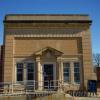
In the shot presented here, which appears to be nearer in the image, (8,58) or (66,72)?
(8,58)

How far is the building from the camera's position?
24516 millimetres

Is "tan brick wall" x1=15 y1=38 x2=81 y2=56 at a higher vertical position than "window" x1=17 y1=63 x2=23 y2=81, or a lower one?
higher

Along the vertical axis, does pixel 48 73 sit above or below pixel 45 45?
below

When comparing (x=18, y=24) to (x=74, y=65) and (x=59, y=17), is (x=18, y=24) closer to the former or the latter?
(x=59, y=17)

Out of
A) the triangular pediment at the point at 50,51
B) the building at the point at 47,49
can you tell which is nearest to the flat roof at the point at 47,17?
the building at the point at 47,49

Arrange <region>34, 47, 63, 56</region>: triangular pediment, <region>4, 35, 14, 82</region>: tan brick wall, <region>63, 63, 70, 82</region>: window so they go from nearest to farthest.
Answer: <region>4, 35, 14, 82</region>: tan brick wall
<region>34, 47, 63, 56</region>: triangular pediment
<region>63, 63, 70, 82</region>: window

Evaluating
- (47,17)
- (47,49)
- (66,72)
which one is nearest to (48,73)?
(66,72)

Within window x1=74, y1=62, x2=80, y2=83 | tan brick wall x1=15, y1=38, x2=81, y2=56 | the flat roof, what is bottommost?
window x1=74, y1=62, x2=80, y2=83

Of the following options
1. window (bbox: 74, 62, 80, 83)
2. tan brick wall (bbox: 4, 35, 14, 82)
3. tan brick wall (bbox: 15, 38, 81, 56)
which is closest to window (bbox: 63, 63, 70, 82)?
window (bbox: 74, 62, 80, 83)

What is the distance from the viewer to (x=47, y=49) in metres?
24.6

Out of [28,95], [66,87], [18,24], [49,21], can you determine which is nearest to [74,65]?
[66,87]

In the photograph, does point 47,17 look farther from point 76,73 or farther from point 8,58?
point 76,73

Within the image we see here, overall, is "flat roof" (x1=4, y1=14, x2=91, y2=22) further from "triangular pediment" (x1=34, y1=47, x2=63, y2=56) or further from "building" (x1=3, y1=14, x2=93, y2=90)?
"triangular pediment" (x1=34, y1=47, x2=63, y2=56)

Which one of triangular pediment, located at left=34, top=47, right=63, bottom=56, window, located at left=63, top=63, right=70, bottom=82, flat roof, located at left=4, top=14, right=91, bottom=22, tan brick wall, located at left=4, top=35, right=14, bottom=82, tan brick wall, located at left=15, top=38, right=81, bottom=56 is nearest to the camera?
tan brick wall, located at left=4, top=35, right=14, bottom=82
